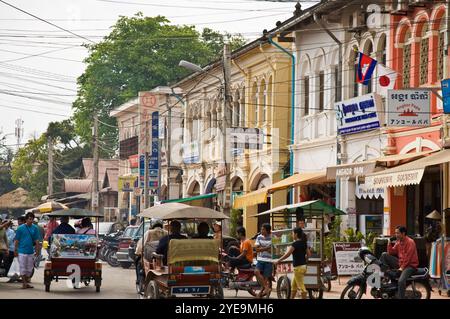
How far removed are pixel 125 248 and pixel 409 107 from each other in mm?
13594

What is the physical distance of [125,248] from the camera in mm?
37500

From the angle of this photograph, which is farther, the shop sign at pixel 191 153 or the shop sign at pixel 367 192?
the shop sign at pixel 191 153

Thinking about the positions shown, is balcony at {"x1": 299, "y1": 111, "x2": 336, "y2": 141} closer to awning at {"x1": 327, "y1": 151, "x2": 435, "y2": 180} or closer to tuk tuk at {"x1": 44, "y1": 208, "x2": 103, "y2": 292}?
awning at {"x1": 327, "y1": 151, "x2": 435, "y2": 180}

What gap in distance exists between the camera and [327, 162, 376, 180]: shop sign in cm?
2908

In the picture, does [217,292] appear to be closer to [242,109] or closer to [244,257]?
[244,257]

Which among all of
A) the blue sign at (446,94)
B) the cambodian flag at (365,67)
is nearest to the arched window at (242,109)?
the cambodian flag at (365,67)

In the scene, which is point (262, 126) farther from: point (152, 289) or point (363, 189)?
point (152, 289)

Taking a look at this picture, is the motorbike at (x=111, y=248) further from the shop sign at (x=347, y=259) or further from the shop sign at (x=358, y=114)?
the shop sign at (x=347, y=259)

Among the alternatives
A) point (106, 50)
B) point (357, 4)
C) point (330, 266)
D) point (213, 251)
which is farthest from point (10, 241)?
point (106, 50)

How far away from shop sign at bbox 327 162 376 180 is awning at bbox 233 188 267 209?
4.48 meters

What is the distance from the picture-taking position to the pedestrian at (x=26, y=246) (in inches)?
1011

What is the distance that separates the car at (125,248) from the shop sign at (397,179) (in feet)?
39.9

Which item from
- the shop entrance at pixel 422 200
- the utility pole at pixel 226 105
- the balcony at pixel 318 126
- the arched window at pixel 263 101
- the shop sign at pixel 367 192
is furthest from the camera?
the arched window at pixel 263 101

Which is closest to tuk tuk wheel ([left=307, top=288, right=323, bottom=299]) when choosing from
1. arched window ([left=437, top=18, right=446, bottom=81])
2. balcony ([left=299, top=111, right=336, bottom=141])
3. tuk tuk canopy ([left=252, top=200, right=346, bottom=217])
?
tuk tuk canopy ([left=252, top=200, right=346, bottom=217])
